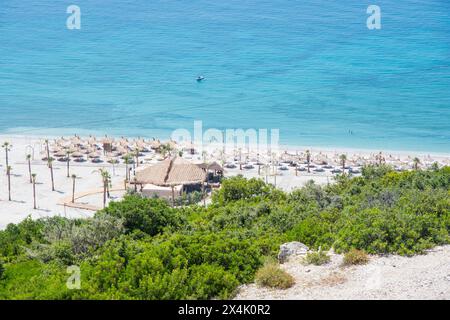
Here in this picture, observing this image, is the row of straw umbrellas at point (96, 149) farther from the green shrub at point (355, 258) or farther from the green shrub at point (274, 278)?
the green shrub at point (274, 278)

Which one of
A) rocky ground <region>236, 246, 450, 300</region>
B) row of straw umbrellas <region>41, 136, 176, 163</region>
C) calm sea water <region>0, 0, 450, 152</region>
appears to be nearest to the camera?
rocky ground <region>236, 246, 450, 300</region>

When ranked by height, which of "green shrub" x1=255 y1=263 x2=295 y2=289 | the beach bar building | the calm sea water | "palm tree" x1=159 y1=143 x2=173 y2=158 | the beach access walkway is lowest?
the beach access walkway

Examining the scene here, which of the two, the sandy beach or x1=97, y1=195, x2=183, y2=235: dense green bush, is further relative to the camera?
the sandy beach

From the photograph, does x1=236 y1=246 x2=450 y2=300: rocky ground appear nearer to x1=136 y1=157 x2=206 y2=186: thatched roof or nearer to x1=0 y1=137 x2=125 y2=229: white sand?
x1=0 y1=137 x2=125 y2=229: white sand

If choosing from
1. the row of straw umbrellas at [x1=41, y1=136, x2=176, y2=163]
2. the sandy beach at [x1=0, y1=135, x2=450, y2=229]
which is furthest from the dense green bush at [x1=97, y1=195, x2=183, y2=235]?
the row of straw umbrellas at [x1=41, y1=136, x2=176, y2=163]

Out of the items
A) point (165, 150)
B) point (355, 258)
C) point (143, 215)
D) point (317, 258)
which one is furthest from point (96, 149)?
point (355, 258)

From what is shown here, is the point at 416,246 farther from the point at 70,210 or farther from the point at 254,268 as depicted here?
the point at 70,210
